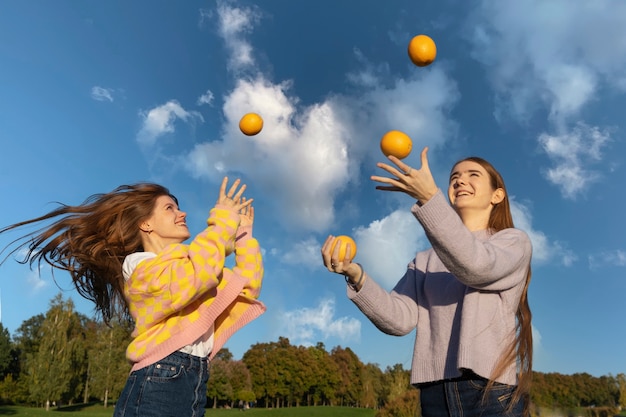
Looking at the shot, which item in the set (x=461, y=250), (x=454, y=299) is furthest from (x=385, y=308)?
(x=461, y=250)

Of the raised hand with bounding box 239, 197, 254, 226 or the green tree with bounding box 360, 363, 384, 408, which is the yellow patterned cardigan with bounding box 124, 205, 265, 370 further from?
the green tree with bounding box 360, 363, 384, 408

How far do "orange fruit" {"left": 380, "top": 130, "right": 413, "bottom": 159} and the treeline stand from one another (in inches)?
1611

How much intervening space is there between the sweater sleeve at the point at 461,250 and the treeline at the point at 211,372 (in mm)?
41298

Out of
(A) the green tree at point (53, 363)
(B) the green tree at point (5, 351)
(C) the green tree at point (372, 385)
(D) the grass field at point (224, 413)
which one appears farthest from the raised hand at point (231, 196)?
(C) the green tree at point (372, 385)

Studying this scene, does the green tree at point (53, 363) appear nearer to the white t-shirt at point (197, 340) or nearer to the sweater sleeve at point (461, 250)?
the white t-shirt at point (197, 340)

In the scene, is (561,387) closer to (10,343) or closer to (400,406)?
(400,406)

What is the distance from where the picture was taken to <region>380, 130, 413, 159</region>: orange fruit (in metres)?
4.60

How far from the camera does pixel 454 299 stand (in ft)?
12.8

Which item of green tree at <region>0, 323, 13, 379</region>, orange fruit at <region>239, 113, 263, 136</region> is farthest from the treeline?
orange fruit at <region>239, 113, 263, 136</region>

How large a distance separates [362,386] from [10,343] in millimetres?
50609

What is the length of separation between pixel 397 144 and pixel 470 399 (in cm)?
222

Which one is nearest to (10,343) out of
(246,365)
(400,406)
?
(246,365)

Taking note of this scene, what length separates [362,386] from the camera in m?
81.4

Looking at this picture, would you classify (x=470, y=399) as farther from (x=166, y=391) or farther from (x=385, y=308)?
(x=166, y=391)
